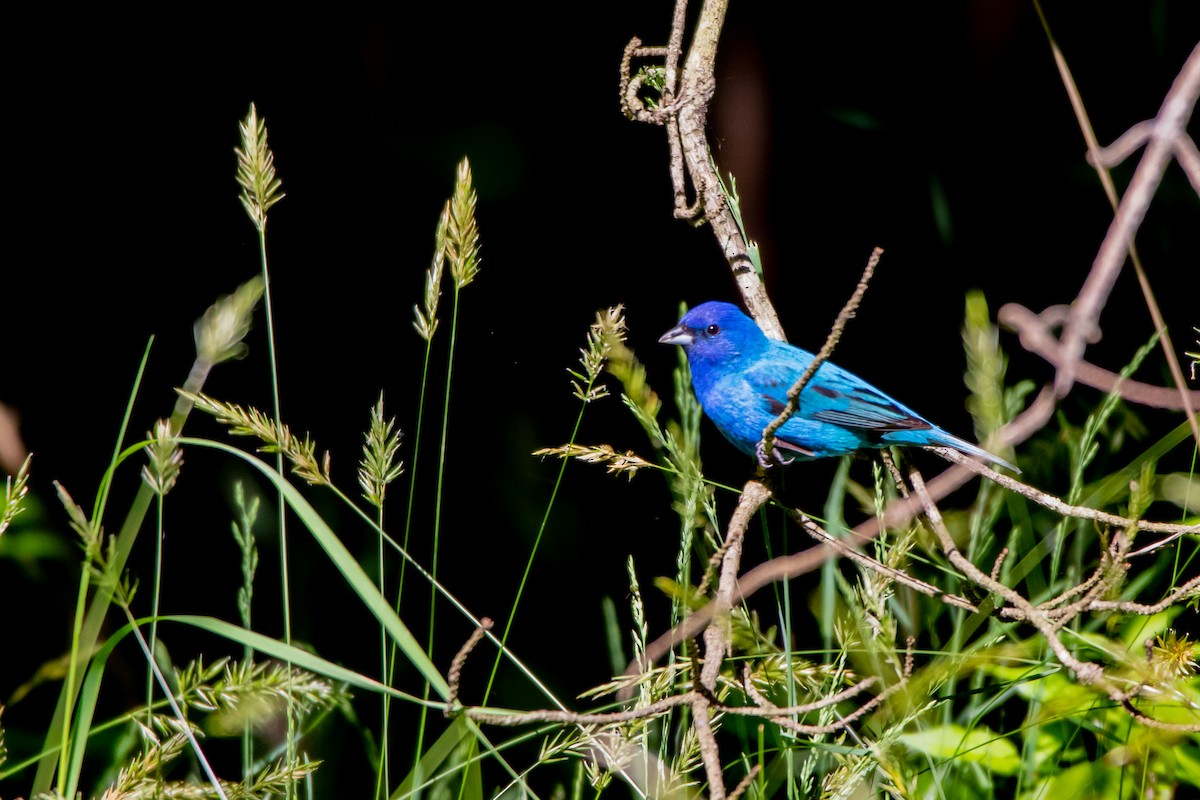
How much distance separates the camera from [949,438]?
2.49 m

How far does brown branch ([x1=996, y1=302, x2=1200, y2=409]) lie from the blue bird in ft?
1.50

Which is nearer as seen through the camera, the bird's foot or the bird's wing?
the bird's foot

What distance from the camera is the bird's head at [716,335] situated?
2.69 meters

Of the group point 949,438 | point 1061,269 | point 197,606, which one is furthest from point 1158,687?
point 197,606

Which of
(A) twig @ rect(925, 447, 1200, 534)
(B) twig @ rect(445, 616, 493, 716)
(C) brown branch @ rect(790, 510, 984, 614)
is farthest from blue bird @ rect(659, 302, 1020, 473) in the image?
(B) twig @ rect(445, 616, 493, 716)

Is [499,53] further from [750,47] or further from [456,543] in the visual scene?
[456,543]

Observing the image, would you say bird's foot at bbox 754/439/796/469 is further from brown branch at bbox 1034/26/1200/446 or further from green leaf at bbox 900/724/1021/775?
brown branch at bbox 1034/26/1200/446

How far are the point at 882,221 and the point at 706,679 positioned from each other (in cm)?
226

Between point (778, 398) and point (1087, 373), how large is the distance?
784 mm

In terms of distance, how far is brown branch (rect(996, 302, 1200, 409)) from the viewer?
4.38ft

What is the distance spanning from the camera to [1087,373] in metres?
1.91

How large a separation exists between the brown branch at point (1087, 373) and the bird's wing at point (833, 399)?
0.51 metres

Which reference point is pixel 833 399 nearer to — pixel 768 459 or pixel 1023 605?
pixel 768 459

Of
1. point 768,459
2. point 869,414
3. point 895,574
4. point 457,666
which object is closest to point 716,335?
point 869,414
